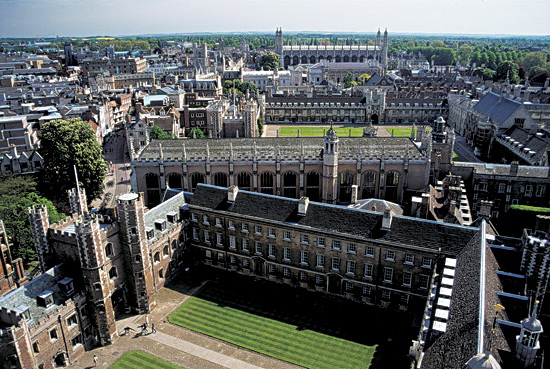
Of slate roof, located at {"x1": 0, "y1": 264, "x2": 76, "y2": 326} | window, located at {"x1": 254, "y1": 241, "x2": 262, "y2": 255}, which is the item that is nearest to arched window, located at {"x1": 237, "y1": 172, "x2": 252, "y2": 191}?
window, located at {"x1": 254, "y1": 241, "x2": 262, "y2": 255}

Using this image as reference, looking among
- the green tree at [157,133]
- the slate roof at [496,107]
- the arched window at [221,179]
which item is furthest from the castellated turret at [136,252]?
the slate roof at [496,107]

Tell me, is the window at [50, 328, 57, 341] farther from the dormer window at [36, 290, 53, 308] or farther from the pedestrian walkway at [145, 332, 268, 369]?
the pedestrian walkway at [145, 332, 268, 369]

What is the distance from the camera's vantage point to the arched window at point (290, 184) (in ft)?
217

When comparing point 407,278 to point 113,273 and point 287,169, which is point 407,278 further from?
point 113,273

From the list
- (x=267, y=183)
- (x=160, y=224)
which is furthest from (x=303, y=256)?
(x=267, y=183)

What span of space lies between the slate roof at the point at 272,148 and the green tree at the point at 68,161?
10870 millimetres

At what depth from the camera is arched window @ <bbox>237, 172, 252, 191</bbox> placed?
65.9 meters

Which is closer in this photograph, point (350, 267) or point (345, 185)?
point (350, 267)

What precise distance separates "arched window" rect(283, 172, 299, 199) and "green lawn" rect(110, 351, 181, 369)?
35192 mm

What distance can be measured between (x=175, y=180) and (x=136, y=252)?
999 inches

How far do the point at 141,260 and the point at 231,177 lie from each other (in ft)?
84.2

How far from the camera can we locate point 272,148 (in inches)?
2613

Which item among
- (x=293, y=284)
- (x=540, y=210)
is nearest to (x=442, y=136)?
(x=540, y=210)

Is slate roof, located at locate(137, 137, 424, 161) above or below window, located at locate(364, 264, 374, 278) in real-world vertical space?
above
